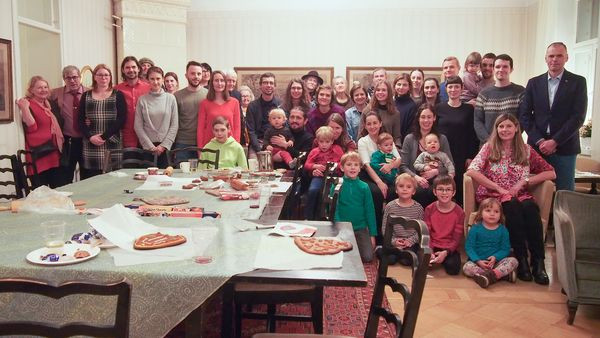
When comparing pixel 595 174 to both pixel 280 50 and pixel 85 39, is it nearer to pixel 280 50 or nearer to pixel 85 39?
pixel 280 50

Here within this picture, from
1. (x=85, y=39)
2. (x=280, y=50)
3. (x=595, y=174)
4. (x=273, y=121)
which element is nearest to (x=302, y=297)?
(x=273, y=121)

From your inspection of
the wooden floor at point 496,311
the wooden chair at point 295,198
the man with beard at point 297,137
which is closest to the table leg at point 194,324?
the wooden floor at point 496,311

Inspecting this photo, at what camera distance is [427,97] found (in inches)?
183

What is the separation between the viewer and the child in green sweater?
3.82m

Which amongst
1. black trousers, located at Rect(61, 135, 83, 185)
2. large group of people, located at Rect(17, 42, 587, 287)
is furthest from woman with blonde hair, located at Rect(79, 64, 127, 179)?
black trousers, located at Rect(61, 135, 83, 185)

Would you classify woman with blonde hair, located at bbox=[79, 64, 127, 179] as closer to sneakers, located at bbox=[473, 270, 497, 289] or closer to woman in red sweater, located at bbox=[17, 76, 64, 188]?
woman in red sweater, located at bbox=[17, 76, 64, 188]

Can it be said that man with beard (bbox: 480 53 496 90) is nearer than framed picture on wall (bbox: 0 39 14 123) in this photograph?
No

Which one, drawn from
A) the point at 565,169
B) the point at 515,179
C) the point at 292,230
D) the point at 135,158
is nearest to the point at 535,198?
the point at 515,179

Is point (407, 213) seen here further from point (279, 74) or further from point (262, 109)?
point (279, 74)

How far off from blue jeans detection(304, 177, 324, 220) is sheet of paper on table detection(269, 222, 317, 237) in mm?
2073

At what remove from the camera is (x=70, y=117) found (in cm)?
491

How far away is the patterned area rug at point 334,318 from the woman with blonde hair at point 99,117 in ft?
7.66

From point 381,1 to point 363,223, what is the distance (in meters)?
4.69

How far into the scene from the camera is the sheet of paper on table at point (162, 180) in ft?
9.53
